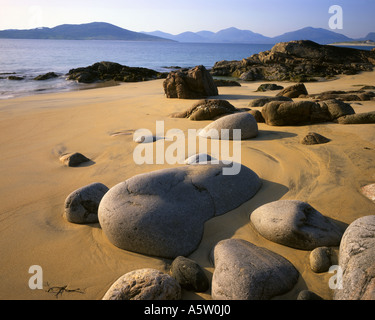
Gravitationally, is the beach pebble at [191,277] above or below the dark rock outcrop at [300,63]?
below

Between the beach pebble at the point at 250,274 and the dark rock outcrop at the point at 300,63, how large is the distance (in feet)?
63.2

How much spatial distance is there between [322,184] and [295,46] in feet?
80.8

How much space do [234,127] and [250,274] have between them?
3986 mm

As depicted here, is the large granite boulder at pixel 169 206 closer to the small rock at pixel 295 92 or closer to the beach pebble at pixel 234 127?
the beach pebble at pixel 234 127

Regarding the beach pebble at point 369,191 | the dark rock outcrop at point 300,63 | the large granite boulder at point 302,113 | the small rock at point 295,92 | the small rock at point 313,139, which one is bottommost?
the beach pebble at point 369,191

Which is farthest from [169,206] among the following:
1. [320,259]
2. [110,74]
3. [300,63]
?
[300,63]

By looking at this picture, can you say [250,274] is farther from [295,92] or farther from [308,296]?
[295,92]

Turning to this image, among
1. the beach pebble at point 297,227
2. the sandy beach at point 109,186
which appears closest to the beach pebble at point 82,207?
the sandy beach at point 109,186

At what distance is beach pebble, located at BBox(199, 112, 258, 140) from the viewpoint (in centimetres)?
595

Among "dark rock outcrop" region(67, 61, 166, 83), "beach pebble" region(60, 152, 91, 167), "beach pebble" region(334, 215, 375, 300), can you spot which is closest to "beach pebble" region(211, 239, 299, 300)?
"beach pebble" region(334, 215, 375, 300)

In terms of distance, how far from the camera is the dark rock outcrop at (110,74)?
21566mm

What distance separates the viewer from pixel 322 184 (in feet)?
13.0

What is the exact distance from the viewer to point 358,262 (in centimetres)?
224

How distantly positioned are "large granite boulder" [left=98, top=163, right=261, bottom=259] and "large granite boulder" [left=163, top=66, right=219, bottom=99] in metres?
8.10
